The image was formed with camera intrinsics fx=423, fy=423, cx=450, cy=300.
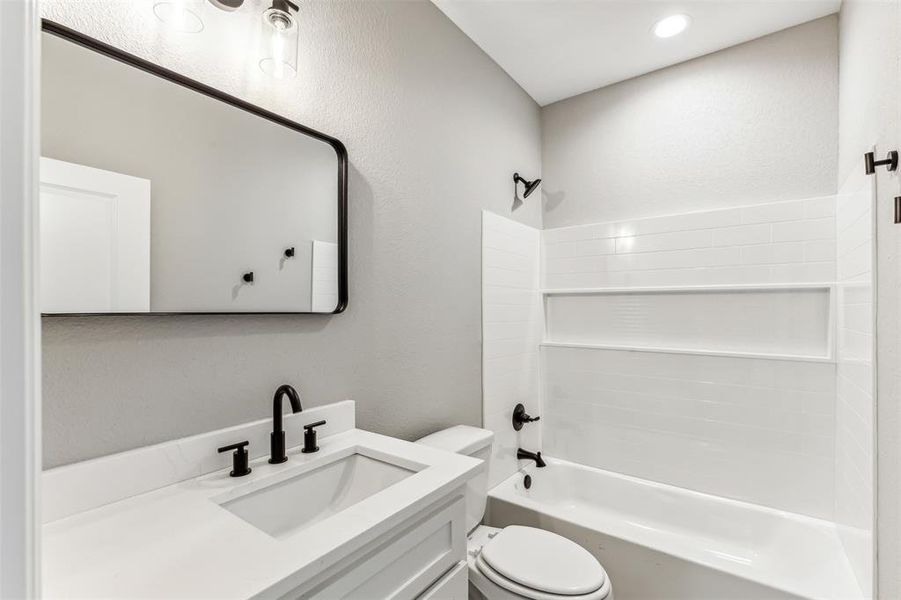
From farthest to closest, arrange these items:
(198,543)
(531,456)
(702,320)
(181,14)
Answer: (531,456), (702,320), (181,14), (198,543)

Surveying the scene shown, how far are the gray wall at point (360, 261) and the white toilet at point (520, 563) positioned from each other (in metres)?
0.21

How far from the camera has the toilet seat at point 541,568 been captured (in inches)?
53.3

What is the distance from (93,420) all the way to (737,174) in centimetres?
270

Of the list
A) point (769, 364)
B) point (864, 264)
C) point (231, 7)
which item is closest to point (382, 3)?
point (231, 7)

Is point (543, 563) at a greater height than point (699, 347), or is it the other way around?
point (699, 347)

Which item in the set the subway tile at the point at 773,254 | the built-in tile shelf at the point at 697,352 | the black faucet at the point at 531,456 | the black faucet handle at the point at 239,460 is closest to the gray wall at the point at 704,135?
the subway tile at the point at 773,254

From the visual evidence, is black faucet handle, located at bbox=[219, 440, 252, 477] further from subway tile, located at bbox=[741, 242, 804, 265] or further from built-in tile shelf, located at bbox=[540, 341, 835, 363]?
subway tile, located at bbox=[741, 242, 804, 265]

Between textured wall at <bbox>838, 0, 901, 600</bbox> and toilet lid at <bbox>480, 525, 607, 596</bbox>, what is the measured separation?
2.50ft

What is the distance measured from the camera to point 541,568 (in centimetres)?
145

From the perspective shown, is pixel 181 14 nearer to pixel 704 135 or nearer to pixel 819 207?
pixel 704 135

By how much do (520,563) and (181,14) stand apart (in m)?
1.91

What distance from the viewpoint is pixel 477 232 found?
84.1 inches

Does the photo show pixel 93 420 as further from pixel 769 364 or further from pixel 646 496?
pixel 769 364

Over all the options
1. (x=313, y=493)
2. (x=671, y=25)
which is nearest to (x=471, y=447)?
(x=313, y=493)
